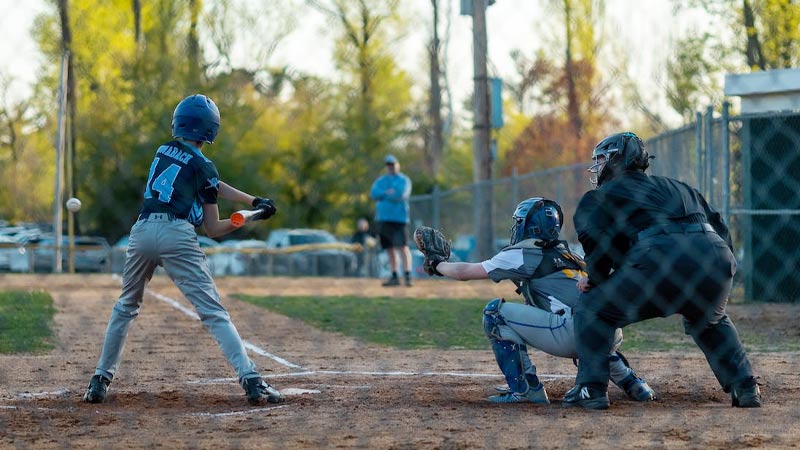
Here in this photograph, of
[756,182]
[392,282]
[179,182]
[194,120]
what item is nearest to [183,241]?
[179,182]

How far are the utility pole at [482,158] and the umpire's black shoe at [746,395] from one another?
15155 mm

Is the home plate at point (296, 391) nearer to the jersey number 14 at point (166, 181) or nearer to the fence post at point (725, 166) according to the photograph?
the jersey number 14 at point (166, 181)

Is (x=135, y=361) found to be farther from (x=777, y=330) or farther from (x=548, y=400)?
(x=777, y=330)

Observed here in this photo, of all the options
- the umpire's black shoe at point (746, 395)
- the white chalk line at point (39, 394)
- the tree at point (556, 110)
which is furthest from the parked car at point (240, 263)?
the umpire's black shoe at point (746, 395)

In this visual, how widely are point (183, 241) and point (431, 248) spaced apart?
4.50 ft

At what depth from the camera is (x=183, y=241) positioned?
6.59 meters

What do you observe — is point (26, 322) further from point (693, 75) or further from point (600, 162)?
point (693, 75)

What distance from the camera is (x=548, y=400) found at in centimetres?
666

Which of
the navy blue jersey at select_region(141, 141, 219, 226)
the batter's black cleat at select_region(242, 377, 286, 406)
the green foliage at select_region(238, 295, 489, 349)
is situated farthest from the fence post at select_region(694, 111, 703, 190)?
the batter's black cleat at select_region(242, 377, 286, 406)

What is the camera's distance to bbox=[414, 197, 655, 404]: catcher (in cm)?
640

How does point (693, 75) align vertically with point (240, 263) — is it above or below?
above

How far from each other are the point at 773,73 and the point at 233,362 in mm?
10536

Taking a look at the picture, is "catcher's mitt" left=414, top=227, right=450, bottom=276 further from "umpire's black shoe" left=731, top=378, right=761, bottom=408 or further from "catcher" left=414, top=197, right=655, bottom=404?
"umpire's black shoe" left=731, top=378, right=761, bottom=408

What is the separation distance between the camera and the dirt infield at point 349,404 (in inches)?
210
